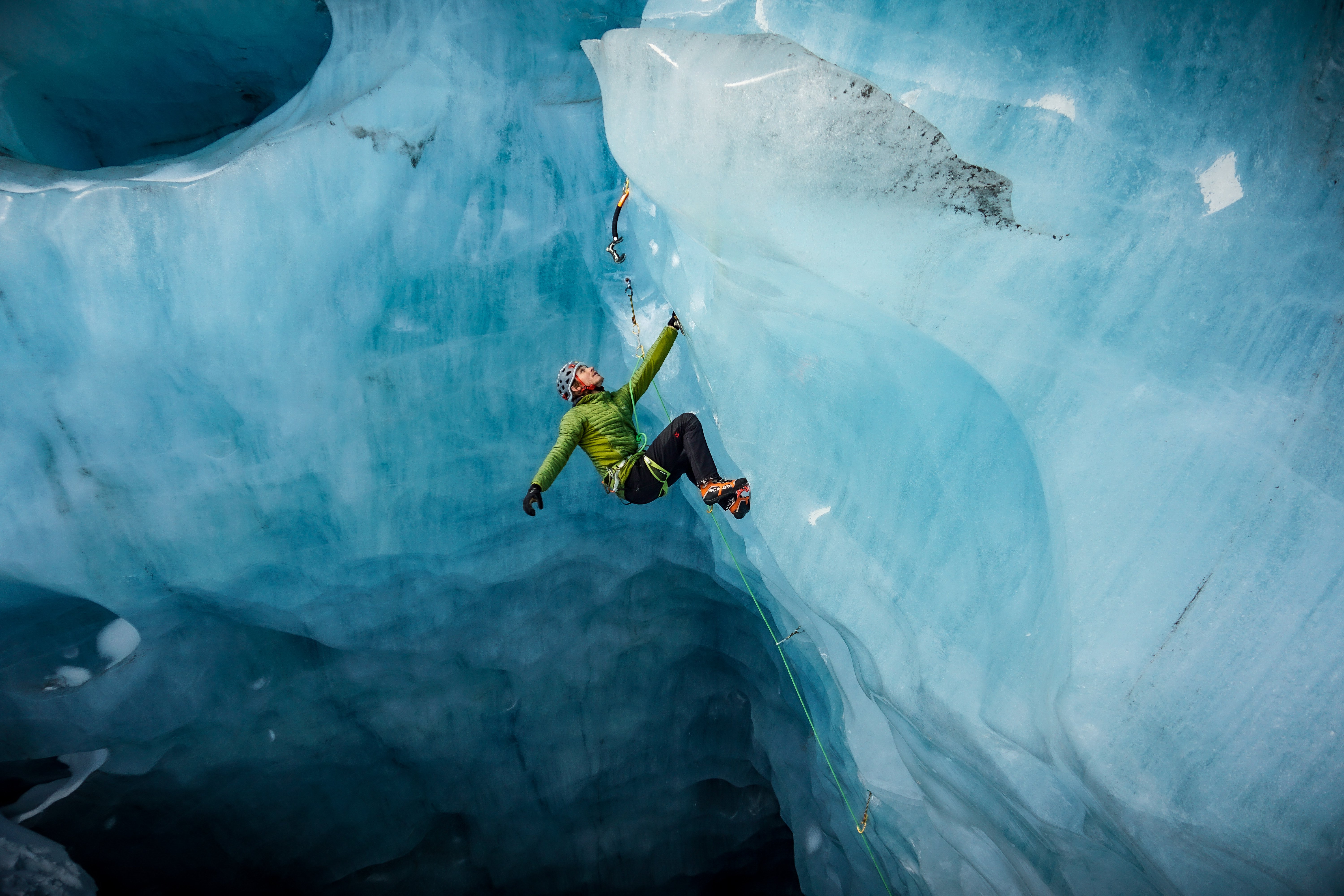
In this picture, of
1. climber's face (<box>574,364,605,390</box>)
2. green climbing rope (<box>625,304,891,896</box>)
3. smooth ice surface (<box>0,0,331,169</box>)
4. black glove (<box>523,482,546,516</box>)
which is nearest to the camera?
black glove (<box>523,482,546,516</box>)

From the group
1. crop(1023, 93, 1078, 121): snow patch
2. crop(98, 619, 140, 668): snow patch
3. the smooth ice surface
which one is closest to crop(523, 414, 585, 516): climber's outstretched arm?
crop(1023, 93, 1078, 121): snow patch

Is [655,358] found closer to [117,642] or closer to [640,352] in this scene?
[640,352]

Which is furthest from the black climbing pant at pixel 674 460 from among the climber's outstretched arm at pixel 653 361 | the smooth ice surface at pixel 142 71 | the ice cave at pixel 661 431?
the smooth ice surface at pixel 142 71

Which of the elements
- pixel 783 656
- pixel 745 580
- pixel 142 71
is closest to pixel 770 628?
pixel 783 656

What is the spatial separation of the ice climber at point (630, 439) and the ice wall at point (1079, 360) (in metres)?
0.58

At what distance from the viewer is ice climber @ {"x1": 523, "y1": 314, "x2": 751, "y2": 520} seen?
130 inches

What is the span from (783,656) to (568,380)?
8.17 ft

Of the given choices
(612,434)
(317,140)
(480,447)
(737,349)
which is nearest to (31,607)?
(480,447)

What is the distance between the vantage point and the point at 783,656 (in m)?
4.96

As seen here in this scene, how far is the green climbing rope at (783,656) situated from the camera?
13.0 ft

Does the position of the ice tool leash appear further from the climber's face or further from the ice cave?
the climber's face

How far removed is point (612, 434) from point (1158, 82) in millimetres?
2290

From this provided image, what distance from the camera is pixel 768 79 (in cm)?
254

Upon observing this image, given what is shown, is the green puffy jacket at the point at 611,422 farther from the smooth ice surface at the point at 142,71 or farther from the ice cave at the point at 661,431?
the smooth ice surface at the point at 142,71
